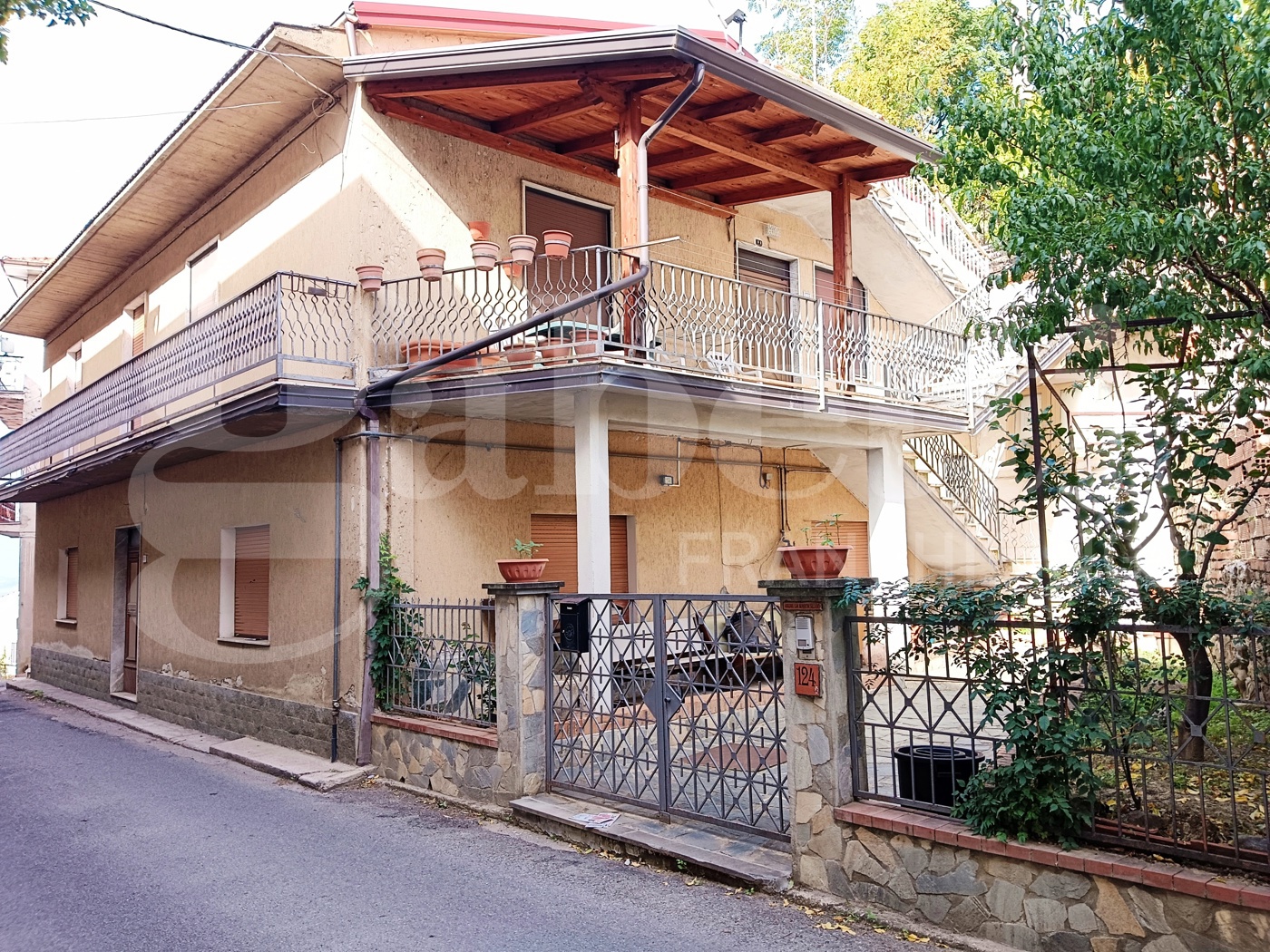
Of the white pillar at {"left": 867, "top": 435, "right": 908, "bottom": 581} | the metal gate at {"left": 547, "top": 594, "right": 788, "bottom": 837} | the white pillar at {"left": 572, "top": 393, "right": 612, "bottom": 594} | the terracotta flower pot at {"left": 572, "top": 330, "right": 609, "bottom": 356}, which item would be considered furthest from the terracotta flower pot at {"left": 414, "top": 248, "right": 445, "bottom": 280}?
the white pillar at {"left": 867, "top": 435, "right": 908, "bottom": 581}

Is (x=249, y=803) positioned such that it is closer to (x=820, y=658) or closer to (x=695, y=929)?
(x=695, y=929)

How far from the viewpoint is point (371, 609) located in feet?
29.3

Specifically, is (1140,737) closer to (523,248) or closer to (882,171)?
(523,248)

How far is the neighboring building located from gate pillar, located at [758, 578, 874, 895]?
3432mm

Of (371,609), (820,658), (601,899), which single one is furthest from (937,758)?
(371,609)

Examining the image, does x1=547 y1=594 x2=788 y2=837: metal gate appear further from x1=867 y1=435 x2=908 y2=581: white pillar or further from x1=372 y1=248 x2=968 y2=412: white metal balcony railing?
x1=867 y1=435 x2=908 y2=581: white pillar

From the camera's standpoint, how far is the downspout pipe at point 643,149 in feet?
27.4

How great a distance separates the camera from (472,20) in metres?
10.8

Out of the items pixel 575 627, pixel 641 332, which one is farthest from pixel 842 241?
pixel 575 627

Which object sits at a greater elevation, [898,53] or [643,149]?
[898,53]

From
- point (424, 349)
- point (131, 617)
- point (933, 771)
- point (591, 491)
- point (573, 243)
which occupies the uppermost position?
point (573, 243)

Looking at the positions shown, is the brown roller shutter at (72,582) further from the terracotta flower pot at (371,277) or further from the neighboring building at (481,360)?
the terracotta flower pot at (371,277)

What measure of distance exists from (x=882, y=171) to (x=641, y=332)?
172 inches

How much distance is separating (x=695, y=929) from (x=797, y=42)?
3225 centimetres
